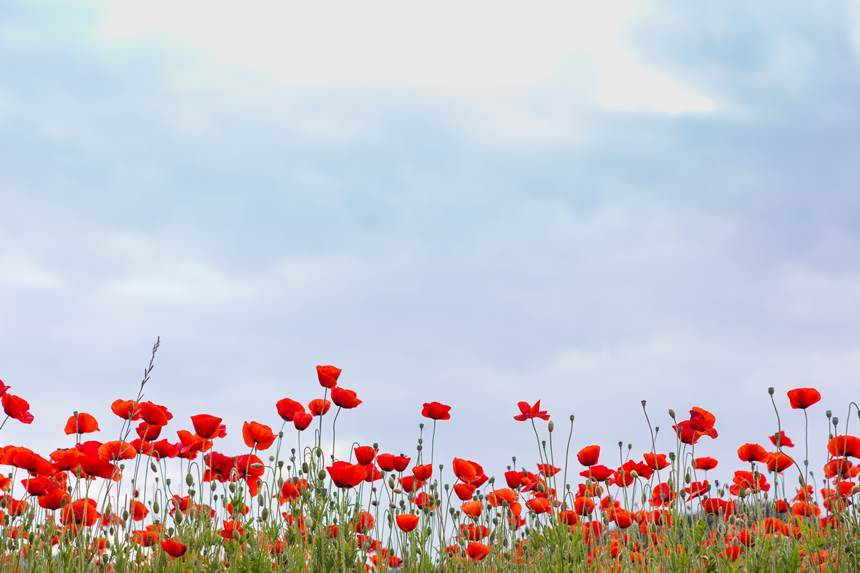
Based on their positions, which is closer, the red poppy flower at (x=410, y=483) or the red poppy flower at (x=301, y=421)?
the red poppy flower at (x=301, y=421)

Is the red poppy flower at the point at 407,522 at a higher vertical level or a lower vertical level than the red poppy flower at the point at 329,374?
lower

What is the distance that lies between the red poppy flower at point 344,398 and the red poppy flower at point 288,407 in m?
0.22

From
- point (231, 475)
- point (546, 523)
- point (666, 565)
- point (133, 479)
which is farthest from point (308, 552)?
point (666, 565)

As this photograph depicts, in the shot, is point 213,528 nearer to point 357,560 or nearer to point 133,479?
point 133,479

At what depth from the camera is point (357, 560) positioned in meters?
5.84

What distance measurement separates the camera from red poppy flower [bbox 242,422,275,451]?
582 cm

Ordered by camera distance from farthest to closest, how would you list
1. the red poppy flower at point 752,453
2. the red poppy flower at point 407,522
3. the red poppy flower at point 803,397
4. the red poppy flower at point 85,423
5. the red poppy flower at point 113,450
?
the red poppy flower at point 752,453, the red poppy flower at point 803,397, the red poppy flower at point 85,423, the red poppy flower at point 113,450, the red poppy flower at point 407,522

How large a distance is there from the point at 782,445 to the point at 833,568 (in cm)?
88

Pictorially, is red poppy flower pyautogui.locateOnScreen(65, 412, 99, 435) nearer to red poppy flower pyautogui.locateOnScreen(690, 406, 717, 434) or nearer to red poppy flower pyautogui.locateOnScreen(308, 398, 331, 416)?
red poppy flower pyautogui.locateOnScreen(308, 398, 331, 416)

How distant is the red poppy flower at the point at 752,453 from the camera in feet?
21.2

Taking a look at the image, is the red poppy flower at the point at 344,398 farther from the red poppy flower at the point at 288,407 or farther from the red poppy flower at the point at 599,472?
the red poppy flower at the point at 599,472

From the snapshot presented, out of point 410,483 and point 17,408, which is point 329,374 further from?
point 17,408

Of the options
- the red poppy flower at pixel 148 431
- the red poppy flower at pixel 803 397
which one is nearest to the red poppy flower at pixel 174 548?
the red poppy flower at pixel 148 431

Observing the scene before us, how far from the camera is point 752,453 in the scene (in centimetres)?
649
